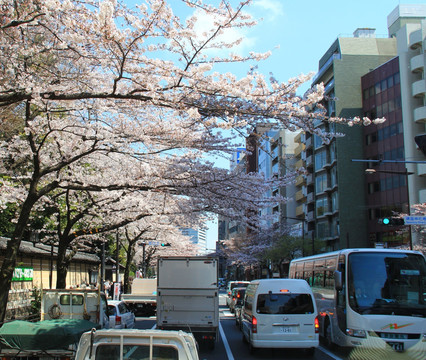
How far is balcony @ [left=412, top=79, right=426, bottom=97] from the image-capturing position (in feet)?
139

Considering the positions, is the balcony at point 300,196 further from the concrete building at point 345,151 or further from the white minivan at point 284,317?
the white minivan at point 284,317

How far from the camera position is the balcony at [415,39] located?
43281 mm

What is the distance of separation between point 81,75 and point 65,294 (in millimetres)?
7657

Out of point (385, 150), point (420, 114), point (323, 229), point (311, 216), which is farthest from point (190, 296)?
point (311, 216)

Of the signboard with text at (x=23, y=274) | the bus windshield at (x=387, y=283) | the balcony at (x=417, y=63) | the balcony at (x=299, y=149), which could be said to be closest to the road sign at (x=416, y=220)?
the bus windshield at (x=387, y=283)

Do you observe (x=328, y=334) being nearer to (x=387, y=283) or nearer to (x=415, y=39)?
(x=387, y=283)

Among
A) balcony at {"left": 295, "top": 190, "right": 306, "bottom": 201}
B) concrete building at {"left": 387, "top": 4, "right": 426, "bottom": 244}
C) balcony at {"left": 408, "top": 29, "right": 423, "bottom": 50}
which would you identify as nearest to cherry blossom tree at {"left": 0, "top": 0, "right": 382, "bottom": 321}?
concrete building at {"left": 387, "top": 4, "right": 426, "bottom": 244}

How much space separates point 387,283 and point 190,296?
6.18m

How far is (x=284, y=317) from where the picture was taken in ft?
Answer: 41.9

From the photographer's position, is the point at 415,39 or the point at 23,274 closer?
the point at 23,274

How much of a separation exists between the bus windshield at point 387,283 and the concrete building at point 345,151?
38.1 meters

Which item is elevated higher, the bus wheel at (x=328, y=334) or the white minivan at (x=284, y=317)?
the white minivan at (x=284, y=317)

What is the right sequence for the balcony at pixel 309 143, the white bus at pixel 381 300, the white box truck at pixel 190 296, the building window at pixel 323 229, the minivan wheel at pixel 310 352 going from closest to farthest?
the white bus at pixel 381 300
the minivan wheel at pixel 310 352
the white box truck at pixel 190 296
the building window at pixel 323 229
the balcony at pixel 309 143

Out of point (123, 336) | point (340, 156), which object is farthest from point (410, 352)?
point (340, 156)
